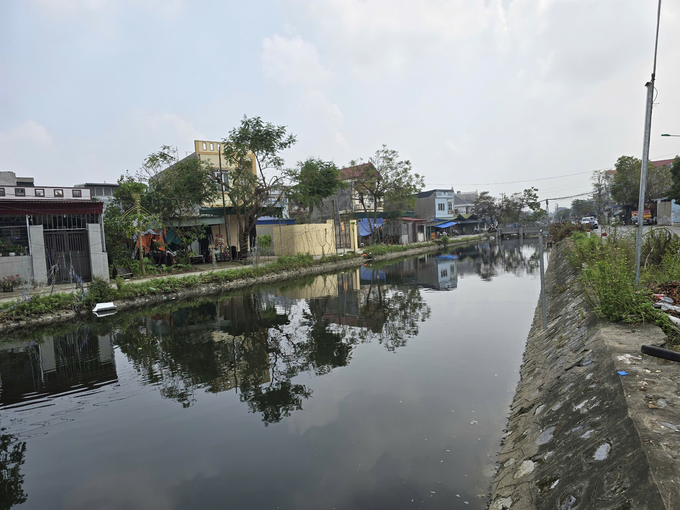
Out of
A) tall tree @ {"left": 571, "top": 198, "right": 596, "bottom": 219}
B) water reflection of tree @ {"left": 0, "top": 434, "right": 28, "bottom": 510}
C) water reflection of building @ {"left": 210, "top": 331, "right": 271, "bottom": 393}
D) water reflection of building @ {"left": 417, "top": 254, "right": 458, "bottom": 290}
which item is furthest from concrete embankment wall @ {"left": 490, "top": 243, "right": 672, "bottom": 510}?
tall tree @ {"left": 571, "top": 198, "right": 596, "bottom": 219}

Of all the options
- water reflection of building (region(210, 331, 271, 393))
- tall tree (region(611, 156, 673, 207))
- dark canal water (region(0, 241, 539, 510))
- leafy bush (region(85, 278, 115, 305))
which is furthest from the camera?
tall tree (region(611, 156, 673, 207))

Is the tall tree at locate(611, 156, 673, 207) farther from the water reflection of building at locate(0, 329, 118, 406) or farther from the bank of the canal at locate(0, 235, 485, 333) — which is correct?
the water reflection of building at locate(0, 329, 118, 406)

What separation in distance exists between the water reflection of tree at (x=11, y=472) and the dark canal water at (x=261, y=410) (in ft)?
0.07

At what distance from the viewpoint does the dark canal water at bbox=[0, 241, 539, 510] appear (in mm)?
4523

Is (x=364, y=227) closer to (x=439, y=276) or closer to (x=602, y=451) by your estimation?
(x=439, y=276)

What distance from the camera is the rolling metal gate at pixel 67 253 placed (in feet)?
54.8

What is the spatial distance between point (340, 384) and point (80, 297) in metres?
11.1

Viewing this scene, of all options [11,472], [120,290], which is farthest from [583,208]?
[11,472]

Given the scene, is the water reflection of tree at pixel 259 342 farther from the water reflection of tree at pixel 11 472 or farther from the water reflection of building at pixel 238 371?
the water reflection of tree at pixel 11 472

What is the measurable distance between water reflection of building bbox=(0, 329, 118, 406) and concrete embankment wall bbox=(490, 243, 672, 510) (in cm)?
736

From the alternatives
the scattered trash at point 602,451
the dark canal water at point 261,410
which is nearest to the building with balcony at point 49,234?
the dark canal water at point 261,410

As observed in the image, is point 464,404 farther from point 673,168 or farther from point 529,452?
point 673,168

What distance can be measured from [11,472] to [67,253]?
46.9 feet

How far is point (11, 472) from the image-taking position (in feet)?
16.6
